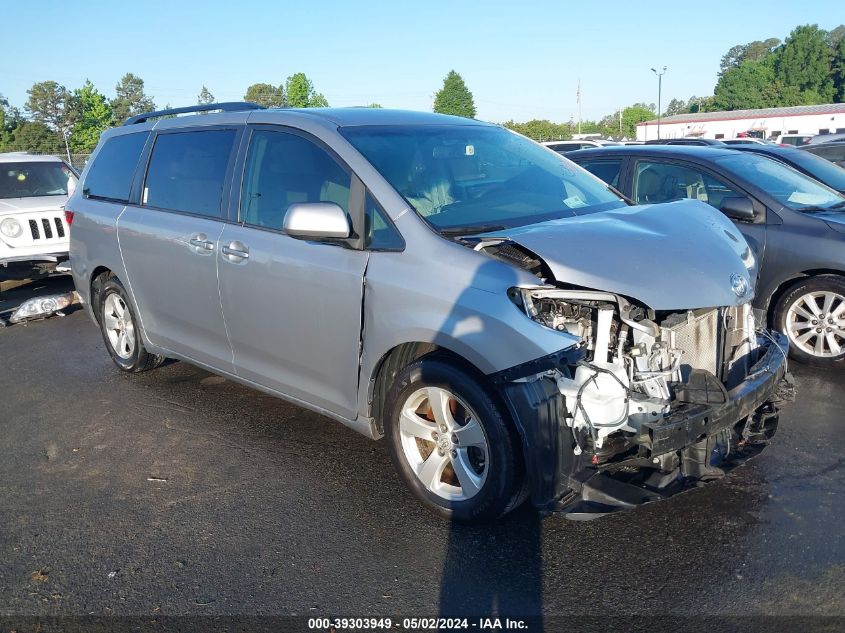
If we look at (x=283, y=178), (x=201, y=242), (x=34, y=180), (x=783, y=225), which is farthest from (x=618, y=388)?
(x=34, y=180)

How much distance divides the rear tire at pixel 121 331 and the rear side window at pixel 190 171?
0.96 metres

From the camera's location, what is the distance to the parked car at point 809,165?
6.78m

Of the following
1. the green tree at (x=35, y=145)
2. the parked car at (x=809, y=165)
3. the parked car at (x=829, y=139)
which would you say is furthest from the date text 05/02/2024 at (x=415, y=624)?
the green tree at (x=35, y=145)

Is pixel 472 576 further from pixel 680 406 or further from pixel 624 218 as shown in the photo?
pixel 624 218

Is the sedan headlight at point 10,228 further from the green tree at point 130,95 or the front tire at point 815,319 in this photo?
the green tree at point 130,95

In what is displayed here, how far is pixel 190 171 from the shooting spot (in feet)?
15.6

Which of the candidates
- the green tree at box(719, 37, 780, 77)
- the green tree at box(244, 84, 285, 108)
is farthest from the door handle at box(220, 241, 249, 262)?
the green tree at box(719, 37, 780, 77)

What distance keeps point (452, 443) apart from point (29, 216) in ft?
27.1

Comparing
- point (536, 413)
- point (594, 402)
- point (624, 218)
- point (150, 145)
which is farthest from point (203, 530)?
point (150, 145)

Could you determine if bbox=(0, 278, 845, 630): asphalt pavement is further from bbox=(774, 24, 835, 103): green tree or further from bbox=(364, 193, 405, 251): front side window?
bbox=(774, 24, 835, 103): green tree

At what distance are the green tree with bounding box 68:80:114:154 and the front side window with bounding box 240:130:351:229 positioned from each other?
2362 inches

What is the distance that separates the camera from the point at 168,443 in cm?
458

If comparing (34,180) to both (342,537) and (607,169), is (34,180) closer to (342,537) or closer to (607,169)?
(607,169)

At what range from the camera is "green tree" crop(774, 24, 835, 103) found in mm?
104875
